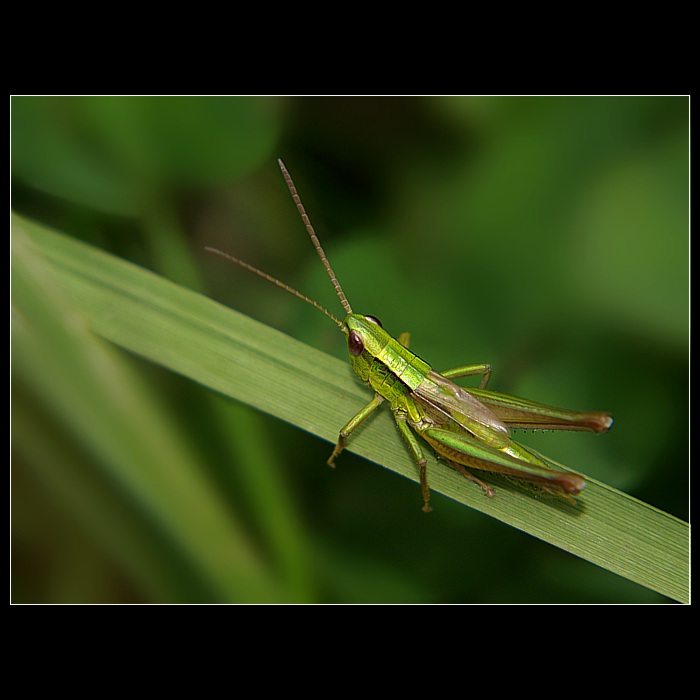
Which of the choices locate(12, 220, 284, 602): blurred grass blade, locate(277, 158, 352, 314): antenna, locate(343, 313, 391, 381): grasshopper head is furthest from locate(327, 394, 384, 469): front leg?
locate(12, 220, 284, 602): blurred grass blade

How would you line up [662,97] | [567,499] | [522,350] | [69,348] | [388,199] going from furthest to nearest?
[388,199], [522,350], [662,97], [69,348], [567,499]

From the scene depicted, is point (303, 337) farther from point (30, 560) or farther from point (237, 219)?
point (30, 560)

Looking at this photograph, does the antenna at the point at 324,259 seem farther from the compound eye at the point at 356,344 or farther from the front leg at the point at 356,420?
the front leg at the point at 356,420

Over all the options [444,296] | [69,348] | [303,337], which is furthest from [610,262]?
[69,348]

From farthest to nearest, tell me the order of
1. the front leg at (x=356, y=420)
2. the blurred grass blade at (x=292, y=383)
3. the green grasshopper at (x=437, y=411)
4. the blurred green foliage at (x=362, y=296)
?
1. the blurred green foliage at (x=362, y=296)
2. the front leg at (x=356, y=420)
3. the green grasshopper at (x=437, y=411)
4. the blurred grass blade at (x=292, y=383)

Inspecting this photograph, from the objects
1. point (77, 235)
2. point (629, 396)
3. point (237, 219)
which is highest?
point (237, 219)

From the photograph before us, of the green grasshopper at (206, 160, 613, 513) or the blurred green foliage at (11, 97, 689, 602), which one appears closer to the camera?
the green grasshopper at (206, 160, 613, 513)

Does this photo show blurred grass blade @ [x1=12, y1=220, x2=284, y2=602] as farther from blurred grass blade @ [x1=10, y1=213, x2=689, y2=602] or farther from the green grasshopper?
the green grasshopper

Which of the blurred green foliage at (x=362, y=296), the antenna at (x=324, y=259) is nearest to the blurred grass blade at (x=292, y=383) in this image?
the blurred green foliage at (x=362, y=296)
